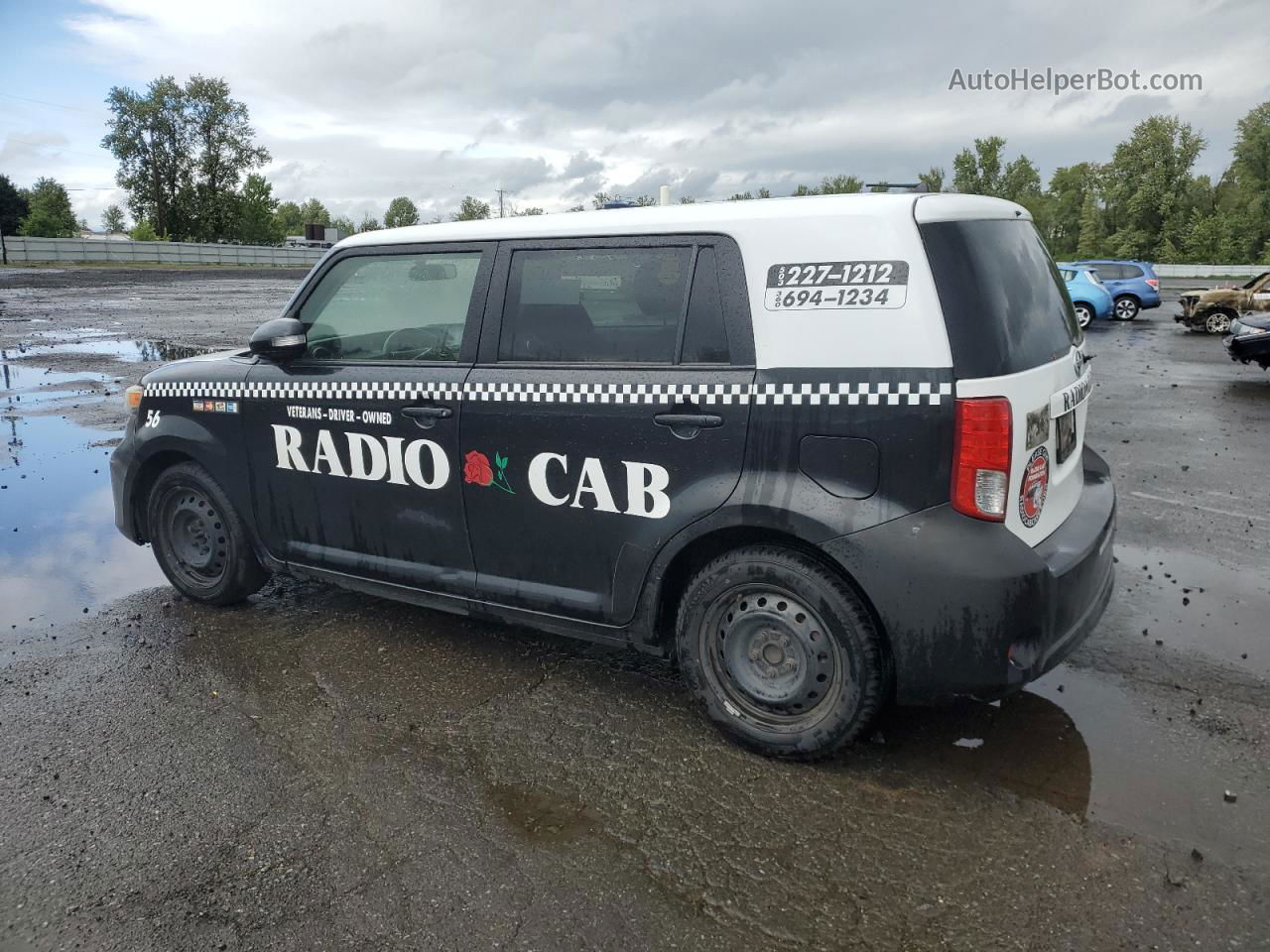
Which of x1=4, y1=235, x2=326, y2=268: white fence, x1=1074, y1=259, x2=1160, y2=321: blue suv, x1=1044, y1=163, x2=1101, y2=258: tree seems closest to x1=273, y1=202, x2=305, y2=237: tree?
x1=4, y1=235, x2=326, y2=268: white fence

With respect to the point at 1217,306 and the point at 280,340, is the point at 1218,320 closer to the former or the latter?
the point at 1217,306

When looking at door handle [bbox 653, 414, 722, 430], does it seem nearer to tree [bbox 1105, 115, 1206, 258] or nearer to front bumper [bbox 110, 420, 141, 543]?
front bumper [bbox 110, 420, 141, 543]

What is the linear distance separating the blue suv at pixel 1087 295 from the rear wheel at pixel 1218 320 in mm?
2898

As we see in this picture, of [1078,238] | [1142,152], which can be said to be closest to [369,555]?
[1142,152]

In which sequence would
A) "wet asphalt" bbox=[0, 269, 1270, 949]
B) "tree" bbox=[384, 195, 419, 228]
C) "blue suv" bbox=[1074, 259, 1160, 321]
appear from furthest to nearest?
"tree" bbox=[384, 195, 419, 228] → "blue suv" bbox=[1074, 259, 1160, 321] → "wet asphalt" bbox=[0, 269, 1270, 949]

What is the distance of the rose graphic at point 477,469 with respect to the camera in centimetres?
384

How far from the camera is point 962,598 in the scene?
2.97 meters

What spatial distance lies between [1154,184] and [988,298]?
81.0 m

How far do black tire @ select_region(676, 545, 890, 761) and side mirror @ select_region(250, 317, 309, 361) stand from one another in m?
2.15

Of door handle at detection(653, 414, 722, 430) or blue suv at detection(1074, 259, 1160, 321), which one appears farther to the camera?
blue suv at detection(1074, 259, 1160, 321)

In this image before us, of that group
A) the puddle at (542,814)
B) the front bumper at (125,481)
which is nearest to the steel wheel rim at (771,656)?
the puddle at (542,814)

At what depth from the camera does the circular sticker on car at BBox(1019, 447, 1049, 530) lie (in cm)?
303

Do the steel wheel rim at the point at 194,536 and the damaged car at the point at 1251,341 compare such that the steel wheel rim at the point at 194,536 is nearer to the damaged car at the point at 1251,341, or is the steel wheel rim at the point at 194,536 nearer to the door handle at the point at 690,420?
the door handle at the point at 690,420

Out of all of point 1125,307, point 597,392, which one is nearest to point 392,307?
point 597,392
